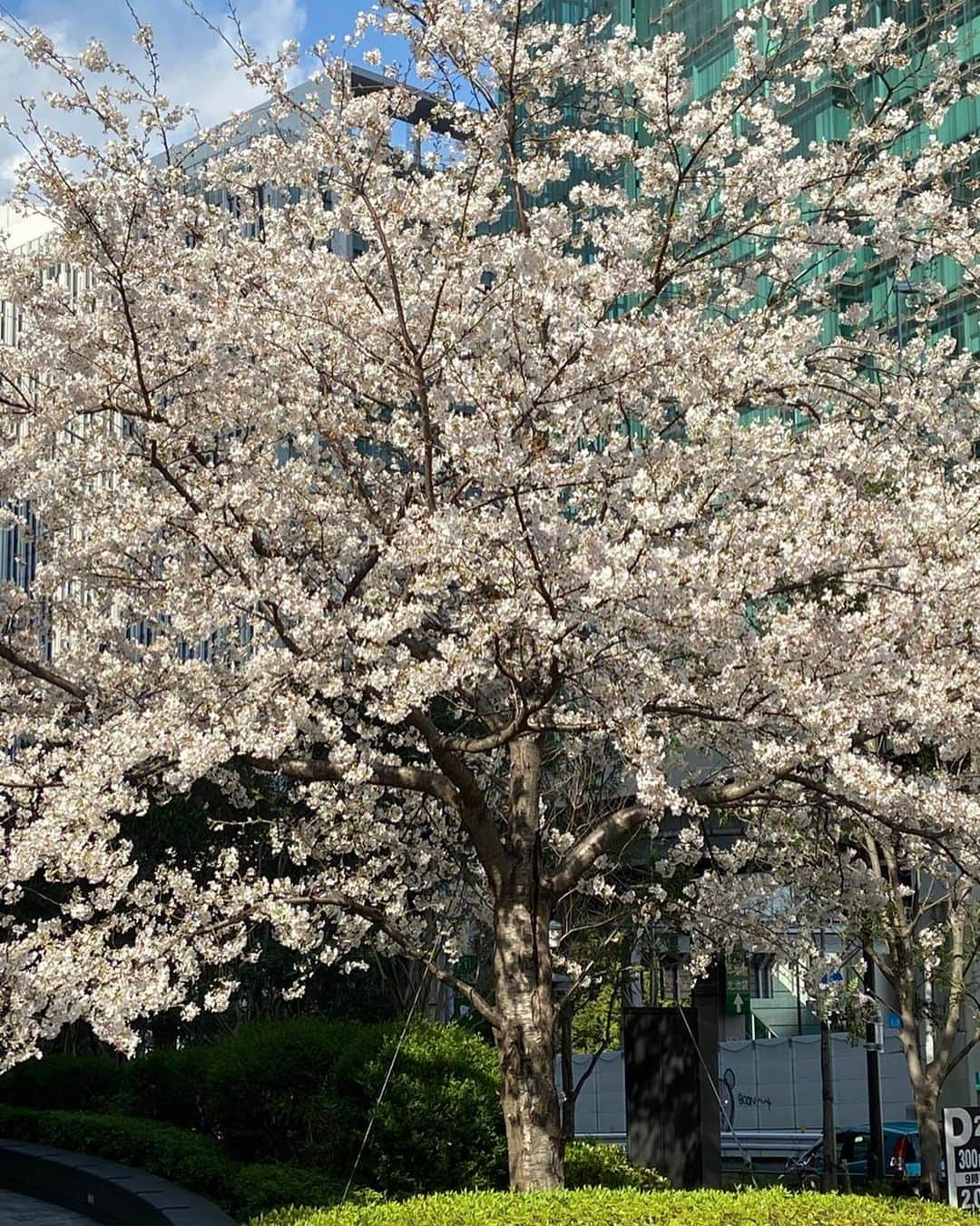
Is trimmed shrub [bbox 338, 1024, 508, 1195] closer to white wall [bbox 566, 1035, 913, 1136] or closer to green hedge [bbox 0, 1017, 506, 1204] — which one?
green hedge [bbox 0, 1017, 506, 1204]

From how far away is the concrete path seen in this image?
11.2 m

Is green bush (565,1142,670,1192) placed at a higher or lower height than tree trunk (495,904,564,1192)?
lower

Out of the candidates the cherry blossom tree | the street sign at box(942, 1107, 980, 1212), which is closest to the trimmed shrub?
the cherry blossom tree

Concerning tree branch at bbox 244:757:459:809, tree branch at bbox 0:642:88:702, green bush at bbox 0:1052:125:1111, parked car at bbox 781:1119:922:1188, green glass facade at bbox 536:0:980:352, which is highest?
green glass facade at bbox 536:0:980:352

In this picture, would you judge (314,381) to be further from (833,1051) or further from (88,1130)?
(833,1051)

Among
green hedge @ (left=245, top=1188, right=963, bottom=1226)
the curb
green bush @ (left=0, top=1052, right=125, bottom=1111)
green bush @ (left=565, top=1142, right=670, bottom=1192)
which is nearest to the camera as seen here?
green hedge @ (left=245, top=1188, right=963, bottom=1226)

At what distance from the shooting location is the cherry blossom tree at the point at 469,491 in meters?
7.07

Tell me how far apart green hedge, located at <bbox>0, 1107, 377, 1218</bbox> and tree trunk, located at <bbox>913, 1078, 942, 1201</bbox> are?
5167 millimetres

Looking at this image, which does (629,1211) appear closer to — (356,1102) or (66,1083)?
(356,1102)

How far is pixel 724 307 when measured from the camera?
10203mm

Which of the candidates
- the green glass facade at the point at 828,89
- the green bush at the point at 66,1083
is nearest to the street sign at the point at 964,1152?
the green bush at the point at 66,1083

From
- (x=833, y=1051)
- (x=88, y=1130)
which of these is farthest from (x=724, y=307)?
(x=833, y=1051)

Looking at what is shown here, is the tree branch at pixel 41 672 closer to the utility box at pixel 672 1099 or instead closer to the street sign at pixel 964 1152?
the utility box at pixel 672 1099

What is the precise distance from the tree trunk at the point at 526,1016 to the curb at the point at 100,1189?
76.0 inches
